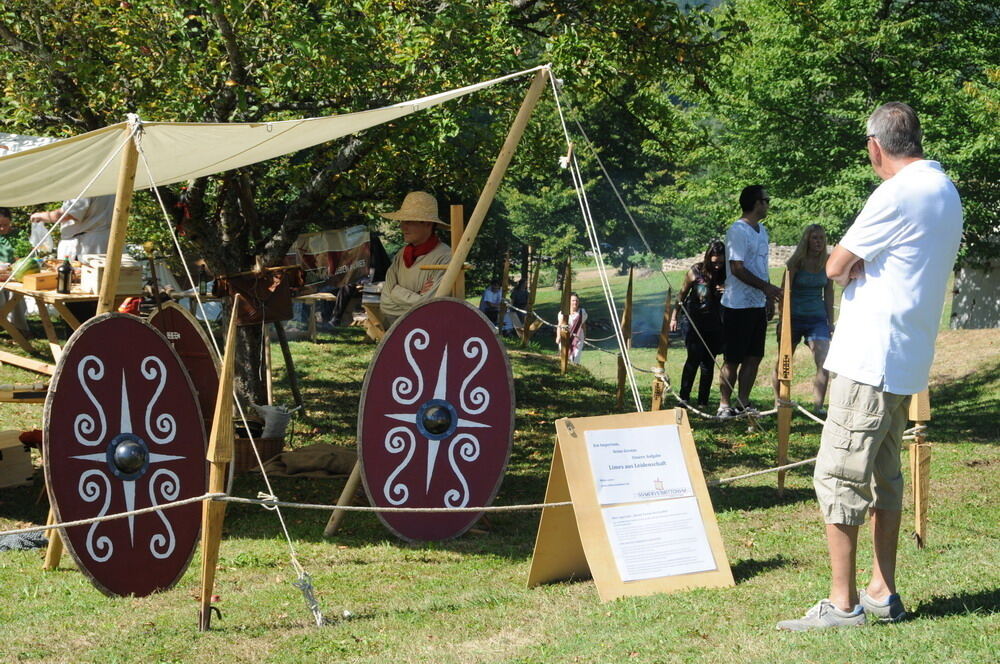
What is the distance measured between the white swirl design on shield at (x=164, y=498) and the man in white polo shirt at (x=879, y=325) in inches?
107

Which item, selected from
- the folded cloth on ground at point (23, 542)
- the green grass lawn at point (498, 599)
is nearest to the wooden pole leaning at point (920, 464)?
the green grass lawn at point (498, 599)

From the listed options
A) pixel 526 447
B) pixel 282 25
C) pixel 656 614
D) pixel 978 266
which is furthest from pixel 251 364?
pixel 978 266

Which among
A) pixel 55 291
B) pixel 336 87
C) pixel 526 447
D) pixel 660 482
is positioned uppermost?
pixel 336 87

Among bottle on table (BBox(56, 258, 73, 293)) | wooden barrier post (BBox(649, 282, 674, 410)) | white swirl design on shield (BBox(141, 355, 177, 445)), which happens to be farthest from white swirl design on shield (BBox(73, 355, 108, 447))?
wooden barrier post (BBox(649, 282, 674, 410))

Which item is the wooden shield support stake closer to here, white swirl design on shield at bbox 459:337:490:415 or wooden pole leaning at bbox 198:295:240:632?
white swirl design on shield at bbox 459:337:490:415

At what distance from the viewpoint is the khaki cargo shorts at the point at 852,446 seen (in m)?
4.05

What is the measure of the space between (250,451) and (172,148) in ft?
8.77

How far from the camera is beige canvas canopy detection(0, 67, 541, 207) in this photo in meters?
5.57

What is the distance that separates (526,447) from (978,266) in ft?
50.1

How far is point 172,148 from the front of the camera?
6.04m

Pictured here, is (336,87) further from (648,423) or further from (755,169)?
(755,169)

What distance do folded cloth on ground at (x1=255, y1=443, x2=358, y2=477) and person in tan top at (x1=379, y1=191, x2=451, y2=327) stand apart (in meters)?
1.43

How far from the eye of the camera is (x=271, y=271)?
9844 millimetres

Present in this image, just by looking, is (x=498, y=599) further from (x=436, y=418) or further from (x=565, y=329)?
(x=565, y=329)
